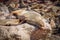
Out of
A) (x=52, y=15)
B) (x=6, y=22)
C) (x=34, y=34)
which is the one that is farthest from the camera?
(x=52, y=15)

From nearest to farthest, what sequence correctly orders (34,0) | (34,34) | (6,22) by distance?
(34,34) < (6,22) < (34,0)

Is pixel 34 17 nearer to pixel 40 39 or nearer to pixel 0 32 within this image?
pixel 40 39

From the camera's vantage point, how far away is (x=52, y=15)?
526 cm

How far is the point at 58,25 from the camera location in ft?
15.5

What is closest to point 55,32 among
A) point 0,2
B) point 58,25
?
point 58,25

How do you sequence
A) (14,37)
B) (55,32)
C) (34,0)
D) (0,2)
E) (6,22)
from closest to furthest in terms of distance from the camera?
1. (14,37)
2. (6,22)
3. (55,32)
4. (0,2)
5. (34,0)

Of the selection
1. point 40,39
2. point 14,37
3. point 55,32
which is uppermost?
point 14,37

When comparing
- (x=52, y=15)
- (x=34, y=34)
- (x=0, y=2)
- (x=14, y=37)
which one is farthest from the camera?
(x=0, y=2)

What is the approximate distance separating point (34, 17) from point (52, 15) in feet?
6.00

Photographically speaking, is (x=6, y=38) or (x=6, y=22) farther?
(x=6, y=22)

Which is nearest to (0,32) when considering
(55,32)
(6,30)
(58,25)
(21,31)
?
(6,30)

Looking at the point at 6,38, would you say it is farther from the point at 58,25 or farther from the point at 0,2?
the point at 0,2

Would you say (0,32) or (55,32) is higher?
(0,32)

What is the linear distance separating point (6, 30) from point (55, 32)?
173 cm
